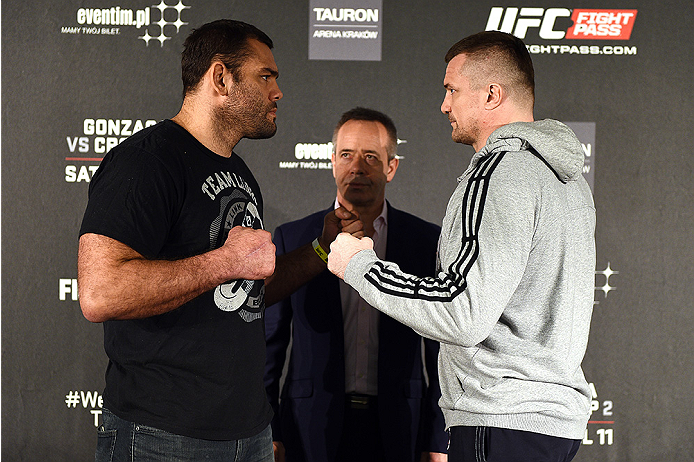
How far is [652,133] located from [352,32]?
1.43 metres

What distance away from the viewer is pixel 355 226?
190 cm

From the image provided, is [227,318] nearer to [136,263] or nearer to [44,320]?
[136,263]

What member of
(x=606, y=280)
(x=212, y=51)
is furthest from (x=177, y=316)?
(x=606, y=280)

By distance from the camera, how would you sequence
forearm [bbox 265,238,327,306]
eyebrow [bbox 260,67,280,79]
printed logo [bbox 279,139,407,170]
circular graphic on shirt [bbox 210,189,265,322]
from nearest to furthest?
circular graphic on shirt [bbox 210,189,265,322] → eyebrow [bbox 260,67,280,79] → forearm [bbox 265,238,327,306] → printed logo [bbox 279,139,407,170]

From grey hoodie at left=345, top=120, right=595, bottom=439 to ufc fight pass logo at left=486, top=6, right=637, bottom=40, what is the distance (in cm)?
163

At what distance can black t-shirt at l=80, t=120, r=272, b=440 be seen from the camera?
52.5 inches

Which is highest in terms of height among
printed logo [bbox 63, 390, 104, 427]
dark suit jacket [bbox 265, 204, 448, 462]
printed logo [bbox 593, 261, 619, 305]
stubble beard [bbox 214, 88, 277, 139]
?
stubble beard [bbox 214, 88, 277, 139]

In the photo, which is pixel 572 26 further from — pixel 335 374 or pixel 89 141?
pixel 89 141

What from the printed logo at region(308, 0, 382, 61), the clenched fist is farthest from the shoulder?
the printed logo at region(308, 0, 382, 61)

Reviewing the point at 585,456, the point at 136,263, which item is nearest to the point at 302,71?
the point at 136,263

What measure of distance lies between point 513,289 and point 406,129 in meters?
1.67

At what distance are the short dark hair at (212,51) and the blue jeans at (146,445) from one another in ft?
2.75

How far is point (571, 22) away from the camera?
9.23ft

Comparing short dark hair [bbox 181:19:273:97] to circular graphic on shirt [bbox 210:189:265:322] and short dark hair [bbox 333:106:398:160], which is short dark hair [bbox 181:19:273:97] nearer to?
circular graphic on shirt [bbox 210:189:265:322]
